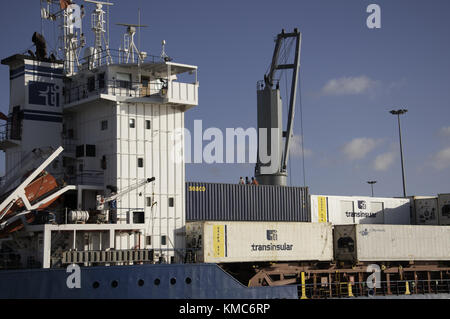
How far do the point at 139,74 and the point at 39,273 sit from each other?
11773mm

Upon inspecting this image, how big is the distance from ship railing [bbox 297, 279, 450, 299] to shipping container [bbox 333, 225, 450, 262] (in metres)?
1.46

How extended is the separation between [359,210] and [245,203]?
A: 10.6m

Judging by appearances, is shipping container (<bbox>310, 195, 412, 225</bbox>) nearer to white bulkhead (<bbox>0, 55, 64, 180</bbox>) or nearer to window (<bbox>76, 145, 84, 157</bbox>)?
window (<bbox>76, 145, 84, 157</bbox>)

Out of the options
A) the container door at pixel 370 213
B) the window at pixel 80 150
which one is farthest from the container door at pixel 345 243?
the window at pixel 80 150

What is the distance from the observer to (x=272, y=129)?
1756 inches

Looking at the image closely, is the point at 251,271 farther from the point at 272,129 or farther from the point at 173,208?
the point at 272,129

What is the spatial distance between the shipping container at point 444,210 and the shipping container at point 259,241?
12080 mm

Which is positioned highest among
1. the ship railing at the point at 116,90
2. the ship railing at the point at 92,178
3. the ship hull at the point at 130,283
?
the ship railing at the point at 116,90

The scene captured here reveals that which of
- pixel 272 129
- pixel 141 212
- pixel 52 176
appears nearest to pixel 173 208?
pixel 141 212

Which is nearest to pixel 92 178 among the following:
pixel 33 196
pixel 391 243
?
pixel 33 196

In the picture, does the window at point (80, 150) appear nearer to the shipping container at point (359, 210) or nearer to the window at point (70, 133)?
the window at point (70, 133)

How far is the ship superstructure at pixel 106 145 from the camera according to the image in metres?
30.2

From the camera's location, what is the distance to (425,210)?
4412cm
